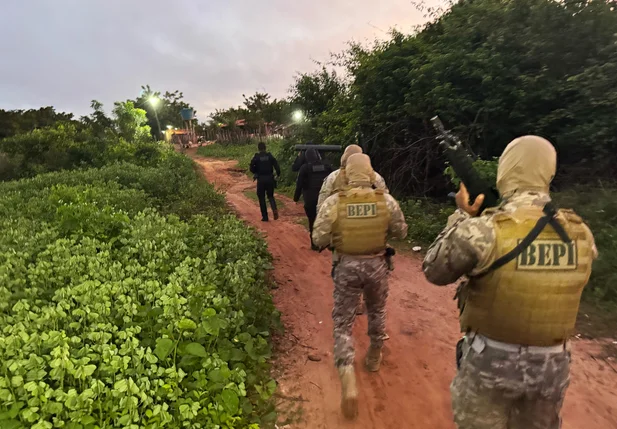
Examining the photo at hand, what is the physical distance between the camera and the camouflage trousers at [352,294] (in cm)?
342

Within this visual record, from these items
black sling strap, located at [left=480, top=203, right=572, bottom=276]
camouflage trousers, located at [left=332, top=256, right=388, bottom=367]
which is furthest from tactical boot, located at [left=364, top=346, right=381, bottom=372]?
black sling strap, located at [left=480, top=203, right=572, bottom=276]

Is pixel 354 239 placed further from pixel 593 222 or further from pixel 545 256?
pixel 593 222

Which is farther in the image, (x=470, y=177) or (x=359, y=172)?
(x=359, y=172)

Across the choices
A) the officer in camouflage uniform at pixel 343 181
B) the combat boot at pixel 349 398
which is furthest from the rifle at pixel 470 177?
the combat boot at pixel 349 398

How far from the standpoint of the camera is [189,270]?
4578 millimetres

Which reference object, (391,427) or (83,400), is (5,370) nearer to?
(83,400)

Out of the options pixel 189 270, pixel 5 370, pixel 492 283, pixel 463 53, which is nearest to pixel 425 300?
pixel 189 270

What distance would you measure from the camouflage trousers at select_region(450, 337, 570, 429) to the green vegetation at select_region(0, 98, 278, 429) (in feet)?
5.25

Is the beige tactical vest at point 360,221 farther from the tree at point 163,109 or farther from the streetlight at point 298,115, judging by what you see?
the tree at point 163,109

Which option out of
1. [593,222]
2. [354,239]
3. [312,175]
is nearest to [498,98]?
[593,222]

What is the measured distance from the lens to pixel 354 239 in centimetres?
340

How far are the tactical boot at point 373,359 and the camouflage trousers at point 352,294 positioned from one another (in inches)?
9.3

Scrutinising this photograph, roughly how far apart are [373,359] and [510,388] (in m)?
1.97

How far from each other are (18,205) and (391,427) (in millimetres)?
8153
